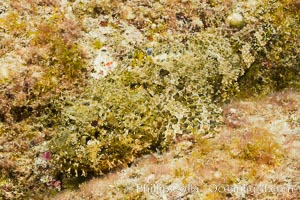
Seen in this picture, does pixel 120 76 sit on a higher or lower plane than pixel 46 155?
higher

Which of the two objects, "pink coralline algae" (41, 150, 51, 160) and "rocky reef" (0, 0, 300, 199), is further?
"pink coralline algae" (41, 150, 51, 160)

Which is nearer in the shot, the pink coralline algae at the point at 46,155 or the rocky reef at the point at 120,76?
the rocky reef at the point at 120,76

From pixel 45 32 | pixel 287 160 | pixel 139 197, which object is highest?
pixel 45 32

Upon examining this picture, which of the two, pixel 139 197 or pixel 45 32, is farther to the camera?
pixel 45 32

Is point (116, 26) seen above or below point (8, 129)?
above

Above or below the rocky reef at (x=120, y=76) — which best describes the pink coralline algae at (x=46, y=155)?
below

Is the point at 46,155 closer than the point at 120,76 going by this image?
Yes

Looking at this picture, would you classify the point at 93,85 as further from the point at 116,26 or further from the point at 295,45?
the point at 295,45

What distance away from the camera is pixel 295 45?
28.8 ft

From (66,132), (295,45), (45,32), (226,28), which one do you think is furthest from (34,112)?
(295,45)

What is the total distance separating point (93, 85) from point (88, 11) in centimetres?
221

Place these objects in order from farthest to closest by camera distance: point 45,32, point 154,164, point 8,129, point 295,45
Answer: point 295,45, point 45,32, point 8,129, point 154,164

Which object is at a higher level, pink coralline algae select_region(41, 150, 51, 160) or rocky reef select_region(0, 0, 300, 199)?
rocky reef select_region(0, 0, 300, 199)

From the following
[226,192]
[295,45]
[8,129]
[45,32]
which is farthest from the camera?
[295,45]
